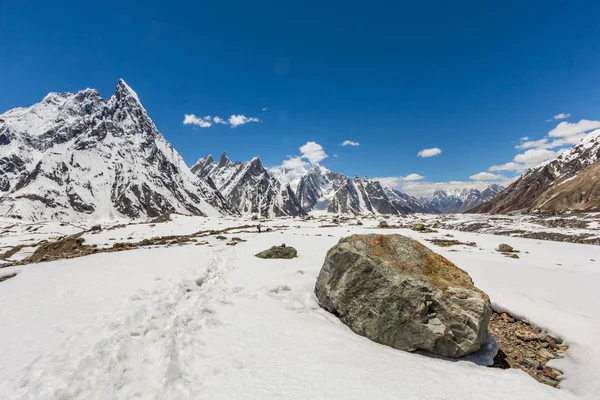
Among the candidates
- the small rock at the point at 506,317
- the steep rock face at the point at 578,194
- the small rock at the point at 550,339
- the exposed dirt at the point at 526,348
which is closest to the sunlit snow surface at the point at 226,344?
the small rock at the point at 550,339

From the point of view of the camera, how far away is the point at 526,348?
9562 millimetres

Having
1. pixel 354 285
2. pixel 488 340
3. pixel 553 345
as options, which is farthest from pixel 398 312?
pixel 553 345

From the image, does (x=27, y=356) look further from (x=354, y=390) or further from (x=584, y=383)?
(x=584, y=383)

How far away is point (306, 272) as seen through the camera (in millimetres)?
16406

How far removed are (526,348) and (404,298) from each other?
4.69m

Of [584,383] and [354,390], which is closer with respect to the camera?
[354,390]

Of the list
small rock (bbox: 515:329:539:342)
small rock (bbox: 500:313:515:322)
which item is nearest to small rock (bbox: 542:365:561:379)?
small rock (bbox: 515:329:539:342)

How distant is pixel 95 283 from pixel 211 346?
353 inches

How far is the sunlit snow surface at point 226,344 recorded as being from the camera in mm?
6215

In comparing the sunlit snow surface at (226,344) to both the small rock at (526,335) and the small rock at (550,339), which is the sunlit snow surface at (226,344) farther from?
the small rock at (526,335)

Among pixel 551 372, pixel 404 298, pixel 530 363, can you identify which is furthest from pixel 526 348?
pixel 404 298

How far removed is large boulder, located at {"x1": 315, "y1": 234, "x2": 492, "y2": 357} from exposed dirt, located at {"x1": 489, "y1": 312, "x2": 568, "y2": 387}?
3.57ft

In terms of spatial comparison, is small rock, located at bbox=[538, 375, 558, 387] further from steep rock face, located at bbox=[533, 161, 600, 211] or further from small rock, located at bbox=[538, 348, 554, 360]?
steep rock face, located at bbox=[533, 161, 600, 211]

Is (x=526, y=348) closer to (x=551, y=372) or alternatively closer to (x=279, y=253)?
(x=551, y=372)
